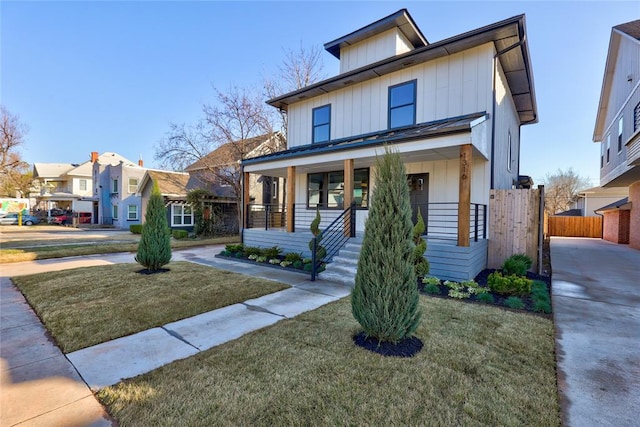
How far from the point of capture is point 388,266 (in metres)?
3.33

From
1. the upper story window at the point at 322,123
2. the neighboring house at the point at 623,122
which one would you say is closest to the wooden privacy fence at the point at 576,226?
the neighboring house at the point at 623,122

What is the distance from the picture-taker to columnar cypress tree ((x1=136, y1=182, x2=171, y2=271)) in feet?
24.5

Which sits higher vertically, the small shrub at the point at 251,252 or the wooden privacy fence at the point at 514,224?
the wooden privacy fence at the point at 514,224

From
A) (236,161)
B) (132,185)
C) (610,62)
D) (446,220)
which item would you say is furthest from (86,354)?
(132,185)

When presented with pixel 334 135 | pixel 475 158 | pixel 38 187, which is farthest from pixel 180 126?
pixel 38 187

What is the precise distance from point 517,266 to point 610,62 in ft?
50.6

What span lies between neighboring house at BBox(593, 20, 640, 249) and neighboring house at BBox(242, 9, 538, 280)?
11.0 ft

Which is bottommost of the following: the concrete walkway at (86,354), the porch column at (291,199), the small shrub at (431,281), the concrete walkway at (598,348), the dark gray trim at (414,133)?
the concrete walkway at (86,354)

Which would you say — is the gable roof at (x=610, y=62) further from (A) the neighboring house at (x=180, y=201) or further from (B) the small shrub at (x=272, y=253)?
(A) the neighboring house at (x=180, y=201)

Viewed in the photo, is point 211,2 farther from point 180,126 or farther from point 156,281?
point 156,281

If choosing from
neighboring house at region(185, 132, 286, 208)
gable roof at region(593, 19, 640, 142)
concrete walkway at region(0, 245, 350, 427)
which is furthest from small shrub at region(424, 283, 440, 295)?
neighboring house at region(185, 132, 286, 208)

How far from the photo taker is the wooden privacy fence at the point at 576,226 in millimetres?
21578

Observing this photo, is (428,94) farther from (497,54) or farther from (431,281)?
(431,281)

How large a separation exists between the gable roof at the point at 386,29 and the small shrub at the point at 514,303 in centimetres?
965
